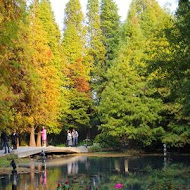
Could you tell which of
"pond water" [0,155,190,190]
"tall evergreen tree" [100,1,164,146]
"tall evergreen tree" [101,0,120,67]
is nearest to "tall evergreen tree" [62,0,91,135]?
"tall evergreen tree" [101,0,120,67]

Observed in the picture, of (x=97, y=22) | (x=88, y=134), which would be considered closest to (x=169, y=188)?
(x=88, y=134)

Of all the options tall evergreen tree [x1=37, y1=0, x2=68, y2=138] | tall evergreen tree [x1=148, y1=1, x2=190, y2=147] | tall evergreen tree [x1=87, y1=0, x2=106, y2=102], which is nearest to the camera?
tall evergreen tree [x1=148, y1=1, x2=190, y2=147]

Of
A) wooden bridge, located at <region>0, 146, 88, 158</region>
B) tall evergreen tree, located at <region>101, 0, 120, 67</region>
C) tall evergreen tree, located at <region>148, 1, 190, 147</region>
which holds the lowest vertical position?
wooden bridge, located at <region>0, 146, 88, 158</region>

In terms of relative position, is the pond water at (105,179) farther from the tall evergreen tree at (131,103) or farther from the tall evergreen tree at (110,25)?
the tall evergreen tree at (110,25)

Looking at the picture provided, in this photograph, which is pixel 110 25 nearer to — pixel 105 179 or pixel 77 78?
pixel 77 78

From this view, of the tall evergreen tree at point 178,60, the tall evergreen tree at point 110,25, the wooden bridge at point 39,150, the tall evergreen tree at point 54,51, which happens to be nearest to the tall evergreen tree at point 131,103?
the wooden bridge at point 39,150

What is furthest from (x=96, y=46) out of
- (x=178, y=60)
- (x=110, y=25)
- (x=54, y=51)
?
(x=178, y=60)

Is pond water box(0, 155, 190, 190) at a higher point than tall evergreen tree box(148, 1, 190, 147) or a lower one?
lower

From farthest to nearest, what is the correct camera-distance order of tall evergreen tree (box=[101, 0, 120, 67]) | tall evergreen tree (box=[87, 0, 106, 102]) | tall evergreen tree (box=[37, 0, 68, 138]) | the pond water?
tall evergreen tree (box=[101, 0, 120, 67]) → tall evergreen tree (box=[87, 0, 106, 102]) → tall evergreen tree (box=[37, 0, 68, 138]) → the pond water

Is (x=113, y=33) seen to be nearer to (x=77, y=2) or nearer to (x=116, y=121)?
(x=77, y=2)

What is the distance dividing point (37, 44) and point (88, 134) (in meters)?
13.5

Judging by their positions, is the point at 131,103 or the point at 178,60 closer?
the point at 178,60

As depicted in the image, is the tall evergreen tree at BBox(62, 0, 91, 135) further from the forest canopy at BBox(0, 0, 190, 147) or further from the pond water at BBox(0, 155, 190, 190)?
the pond water at BBox(0, 155, 190, 190)

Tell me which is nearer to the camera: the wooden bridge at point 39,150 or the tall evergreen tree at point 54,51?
the wooden bridge at point 39,150
